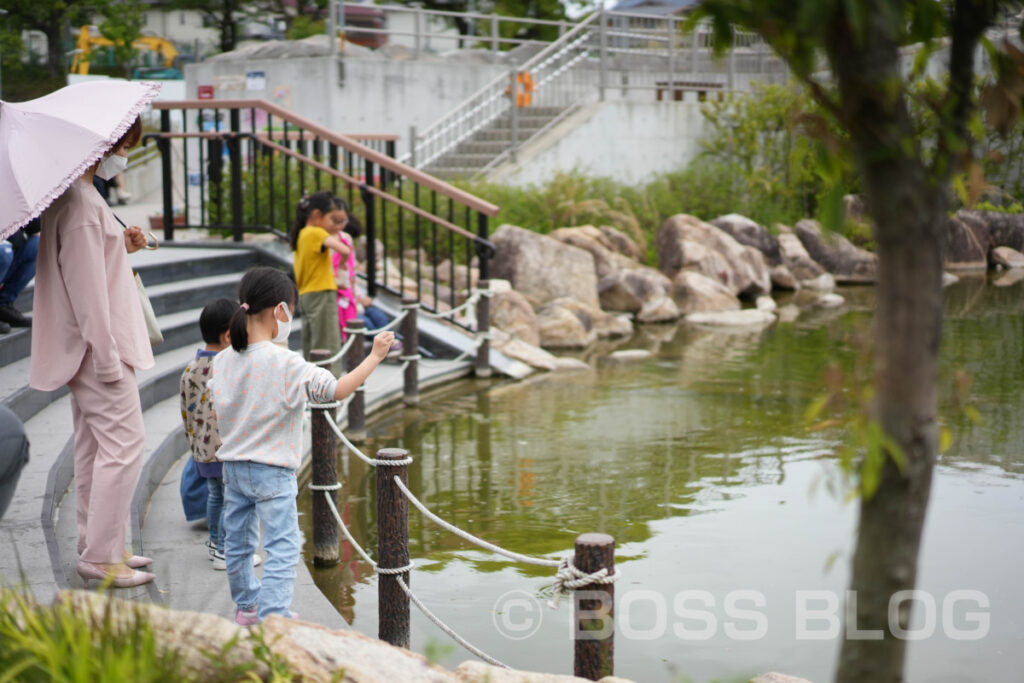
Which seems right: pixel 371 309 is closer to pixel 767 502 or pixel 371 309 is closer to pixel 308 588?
pixel 767 502

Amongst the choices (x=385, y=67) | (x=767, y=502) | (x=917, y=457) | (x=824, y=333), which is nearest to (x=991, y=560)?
(x=767, y=502)

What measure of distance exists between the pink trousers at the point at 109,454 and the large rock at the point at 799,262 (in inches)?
609

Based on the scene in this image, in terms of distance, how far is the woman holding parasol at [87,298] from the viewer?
156 inches

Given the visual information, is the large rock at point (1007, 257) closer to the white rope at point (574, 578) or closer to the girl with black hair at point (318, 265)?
the girl with black hair at point (318, 265)

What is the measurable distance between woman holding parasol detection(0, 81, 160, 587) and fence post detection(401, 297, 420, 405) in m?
4.40

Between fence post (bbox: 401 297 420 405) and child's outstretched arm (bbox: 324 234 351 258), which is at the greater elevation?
child's outstretched arm (bbox: 324 234 351 258)

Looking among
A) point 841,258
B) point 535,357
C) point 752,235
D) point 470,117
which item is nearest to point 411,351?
point 535,357

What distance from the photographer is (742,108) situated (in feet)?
71.8

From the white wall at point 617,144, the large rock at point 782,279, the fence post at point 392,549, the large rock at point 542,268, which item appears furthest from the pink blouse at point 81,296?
the large rock at point 782,279

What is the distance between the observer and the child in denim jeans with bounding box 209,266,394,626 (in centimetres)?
386

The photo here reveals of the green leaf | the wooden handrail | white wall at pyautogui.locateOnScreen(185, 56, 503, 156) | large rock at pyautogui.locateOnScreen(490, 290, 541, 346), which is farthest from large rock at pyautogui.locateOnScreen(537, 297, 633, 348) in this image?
the green leaf

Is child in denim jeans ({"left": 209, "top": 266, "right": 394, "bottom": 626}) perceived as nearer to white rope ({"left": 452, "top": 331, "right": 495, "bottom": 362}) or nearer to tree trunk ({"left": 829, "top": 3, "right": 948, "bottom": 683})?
tree trunk ({"left": 829, "top": 3, "right": 948, "bottom": 683})

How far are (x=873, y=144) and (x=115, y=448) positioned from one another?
121 inches

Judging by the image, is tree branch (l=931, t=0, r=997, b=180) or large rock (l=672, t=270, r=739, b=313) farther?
large rock (l=672, t=270, r=739, b=313)
